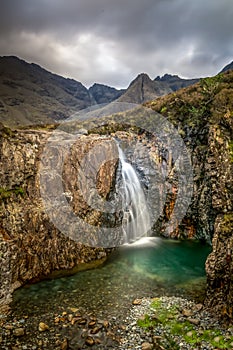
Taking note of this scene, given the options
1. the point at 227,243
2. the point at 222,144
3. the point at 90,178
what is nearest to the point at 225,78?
the point at 222,144

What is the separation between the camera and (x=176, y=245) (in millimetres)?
25438

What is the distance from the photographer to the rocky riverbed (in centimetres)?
1067

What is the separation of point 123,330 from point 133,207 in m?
16.3

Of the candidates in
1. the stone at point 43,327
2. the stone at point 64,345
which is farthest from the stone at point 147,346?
the stone at point 43,327

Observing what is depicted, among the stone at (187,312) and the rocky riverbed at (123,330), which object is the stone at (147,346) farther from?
the stone at (187,312)

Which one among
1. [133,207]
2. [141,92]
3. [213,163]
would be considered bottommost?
[133,207]

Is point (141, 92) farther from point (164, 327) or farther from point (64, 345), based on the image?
point (64, 345)

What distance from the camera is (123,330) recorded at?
1181 cm

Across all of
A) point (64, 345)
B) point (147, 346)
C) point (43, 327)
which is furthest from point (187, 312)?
point (43, 327)

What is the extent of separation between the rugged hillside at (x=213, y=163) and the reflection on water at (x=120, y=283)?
136 inches

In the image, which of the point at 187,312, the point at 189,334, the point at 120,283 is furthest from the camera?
the point at 120,283

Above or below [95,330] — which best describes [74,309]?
above

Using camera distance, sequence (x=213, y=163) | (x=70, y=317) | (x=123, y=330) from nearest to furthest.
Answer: (x=123, y=330), (x=70, y=317), (x=213, y=163)

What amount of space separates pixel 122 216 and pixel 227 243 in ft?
44.5
